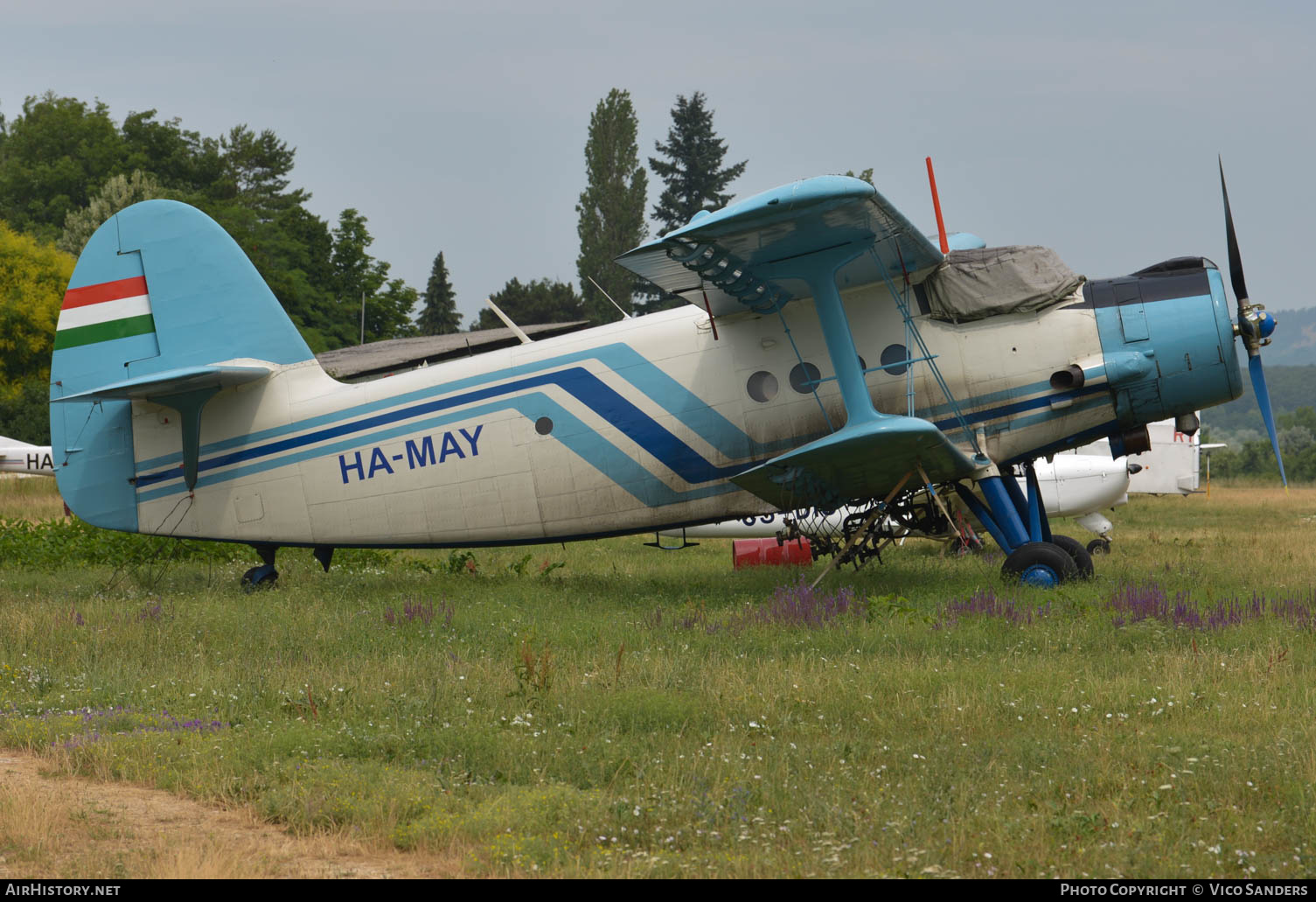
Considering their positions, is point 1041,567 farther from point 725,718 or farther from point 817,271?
point 725,718

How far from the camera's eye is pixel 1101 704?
6.41 m

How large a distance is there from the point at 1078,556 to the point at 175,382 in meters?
9.06

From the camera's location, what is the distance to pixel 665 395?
10.9 metres

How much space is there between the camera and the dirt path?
4340mm

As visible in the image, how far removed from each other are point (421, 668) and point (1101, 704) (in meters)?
4.25

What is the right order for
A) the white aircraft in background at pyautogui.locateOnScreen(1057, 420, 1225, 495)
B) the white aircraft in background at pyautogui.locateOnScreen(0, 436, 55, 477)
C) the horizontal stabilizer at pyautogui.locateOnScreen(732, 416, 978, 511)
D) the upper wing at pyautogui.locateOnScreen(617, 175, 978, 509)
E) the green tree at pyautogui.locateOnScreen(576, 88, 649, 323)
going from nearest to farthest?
the upper wing at pyautogui.locateOnScreen(617, 175, 978, 509) → the horizontal stabilizer at pyautogui.locateOnScreen(732, 416, 978, 511) → the white aircraft in background at pyautogui.locateOnScreen(1057, 420, 1225, 495) → the white aircraft in background at pyautogui.locateOnScreen(0, 436, 55, 477) → the green tree at pyautogui.locateOnScreen(576, 88, 649, 323)

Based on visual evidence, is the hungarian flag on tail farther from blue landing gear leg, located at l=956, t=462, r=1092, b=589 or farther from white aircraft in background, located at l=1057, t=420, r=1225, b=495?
white aircraft in background, located at l=1057, t=420, r=1225, b=495

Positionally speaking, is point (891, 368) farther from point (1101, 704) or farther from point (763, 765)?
point (763, 765)

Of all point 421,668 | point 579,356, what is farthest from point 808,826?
point 579,356

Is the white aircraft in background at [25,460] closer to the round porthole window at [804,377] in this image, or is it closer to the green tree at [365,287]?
the round porthole window at [804,377]

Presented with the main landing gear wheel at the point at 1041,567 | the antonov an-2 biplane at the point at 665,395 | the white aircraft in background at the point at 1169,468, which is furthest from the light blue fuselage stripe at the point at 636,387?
the white aircraft in background at the point at 1169,468

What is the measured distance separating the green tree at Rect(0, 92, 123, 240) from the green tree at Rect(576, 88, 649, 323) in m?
29.4

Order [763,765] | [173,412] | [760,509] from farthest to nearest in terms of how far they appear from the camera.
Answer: [173,412] < [760,509] < [763,765]

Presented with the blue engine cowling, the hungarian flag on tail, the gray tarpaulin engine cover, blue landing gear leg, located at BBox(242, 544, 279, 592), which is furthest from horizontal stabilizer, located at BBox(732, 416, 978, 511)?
the hungarian flag on tail
